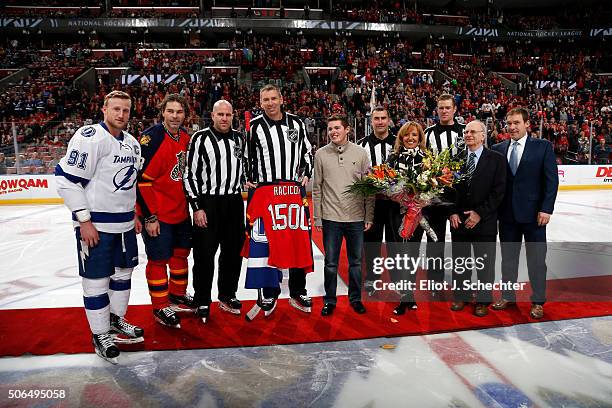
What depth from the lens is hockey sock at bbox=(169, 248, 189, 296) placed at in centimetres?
371

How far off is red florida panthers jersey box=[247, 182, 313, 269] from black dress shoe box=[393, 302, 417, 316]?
832 millimetres

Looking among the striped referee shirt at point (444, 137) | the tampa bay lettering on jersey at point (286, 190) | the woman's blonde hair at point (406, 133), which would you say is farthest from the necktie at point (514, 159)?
the tampa bay lettering on jersey at point (286, 190)

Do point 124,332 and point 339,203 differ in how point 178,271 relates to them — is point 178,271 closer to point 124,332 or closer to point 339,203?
point 124,332

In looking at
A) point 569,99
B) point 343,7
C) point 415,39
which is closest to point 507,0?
point 415,39

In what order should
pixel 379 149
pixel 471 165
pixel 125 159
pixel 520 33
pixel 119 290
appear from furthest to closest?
pixel 520 33 → pixel 379 149 → pixel 471 165 → pixel 119 290 → pixel 125 159

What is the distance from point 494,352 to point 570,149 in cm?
1052

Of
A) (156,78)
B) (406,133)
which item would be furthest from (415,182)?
(156,78)

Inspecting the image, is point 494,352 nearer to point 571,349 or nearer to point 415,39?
point 571,349

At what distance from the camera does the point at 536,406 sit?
241 centimetres

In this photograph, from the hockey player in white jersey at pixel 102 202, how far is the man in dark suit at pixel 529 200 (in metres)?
3.00

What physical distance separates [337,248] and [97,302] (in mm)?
1858

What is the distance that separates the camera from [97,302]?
117 inches

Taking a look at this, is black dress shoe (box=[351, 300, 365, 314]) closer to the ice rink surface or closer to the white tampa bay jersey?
the ice rink surface

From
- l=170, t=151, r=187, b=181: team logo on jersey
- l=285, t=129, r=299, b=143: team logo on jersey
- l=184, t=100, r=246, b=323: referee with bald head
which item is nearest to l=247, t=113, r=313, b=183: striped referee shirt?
l=285, t=129, r=299, b=143: team logo on jersey
